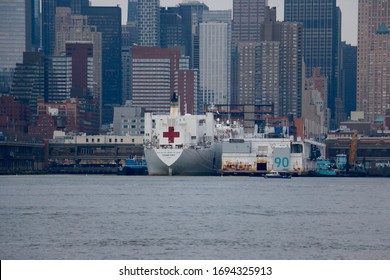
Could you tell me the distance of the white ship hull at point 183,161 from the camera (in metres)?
162

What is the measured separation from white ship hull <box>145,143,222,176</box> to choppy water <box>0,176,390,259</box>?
60184 millimetres

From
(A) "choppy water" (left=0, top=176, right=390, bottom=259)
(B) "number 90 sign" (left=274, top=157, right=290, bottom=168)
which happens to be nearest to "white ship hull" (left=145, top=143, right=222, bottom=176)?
(B) "number 90 sign" (left=274, top=157, right=290, bottom=168)

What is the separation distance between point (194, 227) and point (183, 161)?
98.3m

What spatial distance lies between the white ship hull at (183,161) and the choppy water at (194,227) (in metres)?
60.2

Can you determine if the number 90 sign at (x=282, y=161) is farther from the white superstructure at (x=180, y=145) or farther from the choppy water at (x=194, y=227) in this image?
the choppy water at (x=194, y=227)

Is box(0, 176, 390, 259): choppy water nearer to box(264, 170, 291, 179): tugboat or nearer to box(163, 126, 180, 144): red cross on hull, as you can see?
box(163, 126, 180, 144): red cross on hull

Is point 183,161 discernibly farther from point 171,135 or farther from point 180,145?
point 171,135

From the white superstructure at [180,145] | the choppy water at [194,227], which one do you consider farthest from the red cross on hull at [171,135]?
the choppy water at [194,227]

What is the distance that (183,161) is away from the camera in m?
163

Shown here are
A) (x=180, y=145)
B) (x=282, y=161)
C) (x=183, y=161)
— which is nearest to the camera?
(x=180, y=145)

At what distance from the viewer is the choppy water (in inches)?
2031

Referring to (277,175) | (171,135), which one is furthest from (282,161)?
(171,135)
